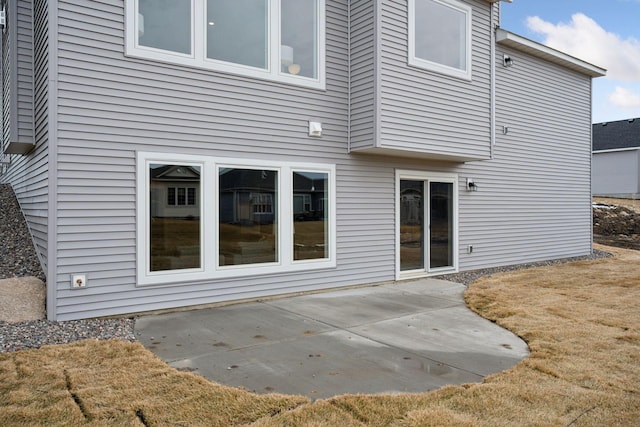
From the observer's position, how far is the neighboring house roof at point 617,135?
27453 millimetres

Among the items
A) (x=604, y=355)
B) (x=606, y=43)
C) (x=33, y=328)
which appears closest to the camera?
(x=604, y=355)

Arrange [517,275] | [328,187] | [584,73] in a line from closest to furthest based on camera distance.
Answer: [328,187]
[517,275]
[584,73]

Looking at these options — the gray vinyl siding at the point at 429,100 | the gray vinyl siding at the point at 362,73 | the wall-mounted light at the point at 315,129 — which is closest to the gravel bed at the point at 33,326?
the wall-mounted light at the point at 315,129

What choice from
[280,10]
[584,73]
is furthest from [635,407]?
[584,73]

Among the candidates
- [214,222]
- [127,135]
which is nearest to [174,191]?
[214,222]

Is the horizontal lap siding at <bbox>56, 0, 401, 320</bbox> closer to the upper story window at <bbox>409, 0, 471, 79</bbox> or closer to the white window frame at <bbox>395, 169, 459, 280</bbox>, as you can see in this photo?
the upper story window at <bbox>409, 0, 471, 79</bbox>

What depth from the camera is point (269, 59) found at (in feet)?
21.9

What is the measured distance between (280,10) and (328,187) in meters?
2.76

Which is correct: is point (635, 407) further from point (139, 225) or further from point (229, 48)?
point (229, 48)

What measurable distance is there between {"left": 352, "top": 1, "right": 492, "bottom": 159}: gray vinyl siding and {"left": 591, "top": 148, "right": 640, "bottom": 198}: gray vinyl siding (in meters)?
22.9

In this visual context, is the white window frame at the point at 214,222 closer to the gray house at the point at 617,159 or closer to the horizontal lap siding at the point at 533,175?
the horizontal lap siding at the point at 533,175

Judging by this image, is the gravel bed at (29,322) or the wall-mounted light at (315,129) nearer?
the gravel bed at (29,322)

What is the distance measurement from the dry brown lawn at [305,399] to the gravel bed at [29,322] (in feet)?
1.17

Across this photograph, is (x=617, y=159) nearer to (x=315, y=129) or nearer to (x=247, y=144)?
(x=315, y=129)
